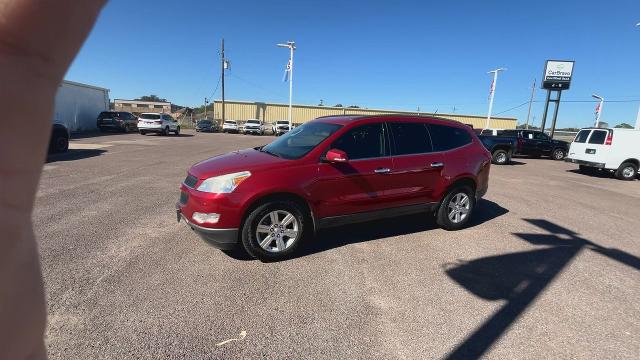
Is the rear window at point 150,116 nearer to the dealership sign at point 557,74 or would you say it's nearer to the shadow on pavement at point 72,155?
the shadow on pavement at point 72,155

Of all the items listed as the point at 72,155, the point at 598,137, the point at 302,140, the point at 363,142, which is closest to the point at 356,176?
the point at 363,142

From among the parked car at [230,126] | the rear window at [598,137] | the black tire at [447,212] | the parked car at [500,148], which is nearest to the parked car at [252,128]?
the parked car at [230,126]

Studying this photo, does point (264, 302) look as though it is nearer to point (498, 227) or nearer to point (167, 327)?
point (167, 327)

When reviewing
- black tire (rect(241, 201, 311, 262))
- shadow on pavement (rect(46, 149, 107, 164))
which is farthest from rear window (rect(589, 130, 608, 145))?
shadow on pavement (rect(46, 149, 107, 164))

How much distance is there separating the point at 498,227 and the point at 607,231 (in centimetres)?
188

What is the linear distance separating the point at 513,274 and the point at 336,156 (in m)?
2.47

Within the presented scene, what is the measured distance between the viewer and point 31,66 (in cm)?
74

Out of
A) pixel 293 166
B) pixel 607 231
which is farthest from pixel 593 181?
pixel 293 166

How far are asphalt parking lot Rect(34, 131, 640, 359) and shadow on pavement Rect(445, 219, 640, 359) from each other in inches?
0.7

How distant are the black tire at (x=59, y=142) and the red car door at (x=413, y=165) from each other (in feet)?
40.7

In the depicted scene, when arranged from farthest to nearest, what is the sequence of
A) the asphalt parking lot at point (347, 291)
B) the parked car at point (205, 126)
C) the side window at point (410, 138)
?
1. the parked car at point (205, 126)
2. the side window at point (410, 138)
3. the asphalt parking lot at point (347, 291)

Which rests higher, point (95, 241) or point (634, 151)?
point (634, 151)

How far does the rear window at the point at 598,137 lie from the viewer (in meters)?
13.6

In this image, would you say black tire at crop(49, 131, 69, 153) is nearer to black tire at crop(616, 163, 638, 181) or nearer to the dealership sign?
black tire at crop(616, 163, 638, 181)
